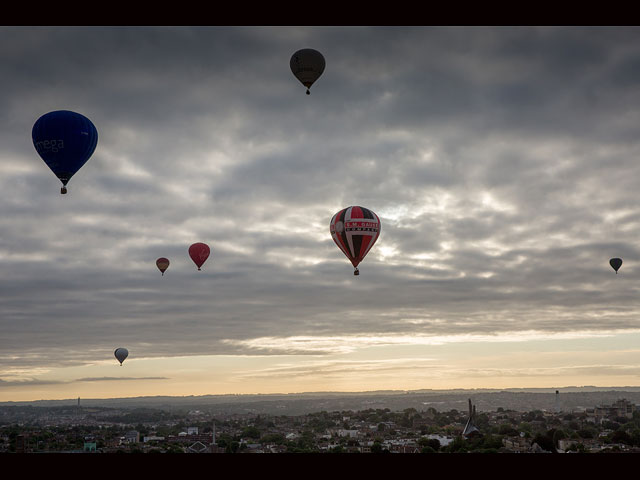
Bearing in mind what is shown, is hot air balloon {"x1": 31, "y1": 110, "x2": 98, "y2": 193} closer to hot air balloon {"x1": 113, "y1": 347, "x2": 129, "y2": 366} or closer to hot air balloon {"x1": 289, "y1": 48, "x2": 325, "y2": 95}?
hot air balloon {"x1": 289, "y1": 48, "x2": 325, "y2": 95}

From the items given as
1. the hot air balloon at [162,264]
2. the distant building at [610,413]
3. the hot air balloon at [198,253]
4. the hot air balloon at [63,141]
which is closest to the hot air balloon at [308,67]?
the hot air balloon at [63,141]

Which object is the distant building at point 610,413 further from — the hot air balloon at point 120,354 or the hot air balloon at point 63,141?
the hot air balloon at point 63,141

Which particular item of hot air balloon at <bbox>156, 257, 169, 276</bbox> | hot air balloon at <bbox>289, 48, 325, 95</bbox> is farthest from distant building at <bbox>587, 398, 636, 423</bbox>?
hot air balloon at <bbox>289, 48, 325, 95</bbox>

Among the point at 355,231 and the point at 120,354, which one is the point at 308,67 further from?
the point at 120,354

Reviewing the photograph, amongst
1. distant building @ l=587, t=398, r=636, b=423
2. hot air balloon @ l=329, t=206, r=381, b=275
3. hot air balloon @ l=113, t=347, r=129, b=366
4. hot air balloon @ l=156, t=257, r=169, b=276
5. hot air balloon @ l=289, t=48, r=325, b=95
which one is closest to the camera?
hot air balloon @ l=289, t=48, r=325, b=95
